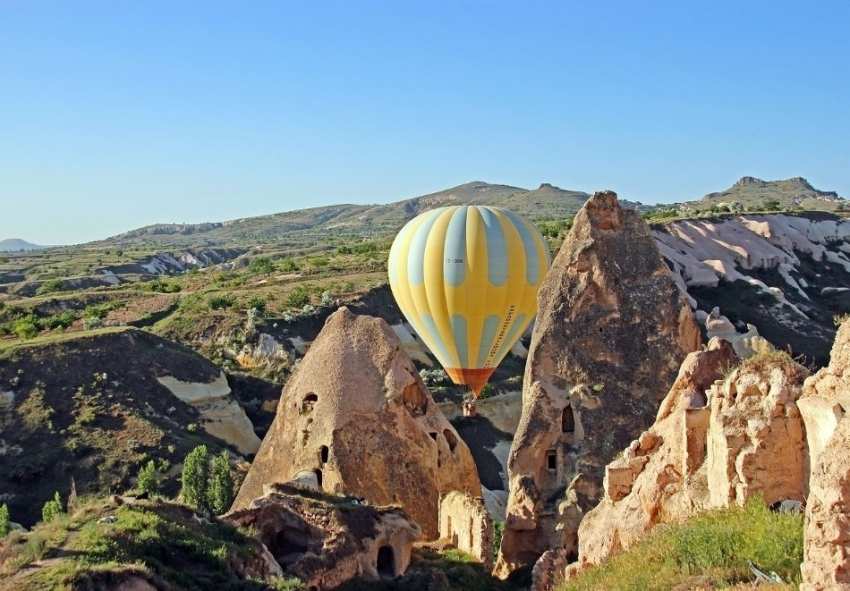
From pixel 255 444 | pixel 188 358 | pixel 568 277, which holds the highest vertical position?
pixel 568 277

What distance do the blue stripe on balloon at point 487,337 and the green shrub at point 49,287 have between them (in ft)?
155

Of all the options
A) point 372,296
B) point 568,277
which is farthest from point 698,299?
point 568,277

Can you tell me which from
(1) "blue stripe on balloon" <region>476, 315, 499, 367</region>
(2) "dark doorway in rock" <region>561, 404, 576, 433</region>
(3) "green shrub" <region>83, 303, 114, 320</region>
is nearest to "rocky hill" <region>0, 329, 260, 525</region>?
(1) "blue stripe on balloon" <region>476, 315, 499, 367</region>

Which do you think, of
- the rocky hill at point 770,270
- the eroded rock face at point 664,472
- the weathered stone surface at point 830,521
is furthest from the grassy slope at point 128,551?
the rocky hill at point 770,270

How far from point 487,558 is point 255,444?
1593 centimetres

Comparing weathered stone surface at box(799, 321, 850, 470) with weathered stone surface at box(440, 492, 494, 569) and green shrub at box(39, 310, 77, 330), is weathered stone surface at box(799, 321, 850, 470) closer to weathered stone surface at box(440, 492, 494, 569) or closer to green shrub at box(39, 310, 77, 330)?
weathered stone surface at box(440, 492, 494, 569)

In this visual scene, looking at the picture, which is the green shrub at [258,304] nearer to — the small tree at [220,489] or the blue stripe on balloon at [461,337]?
the blue stripe on balloon at [461,337]

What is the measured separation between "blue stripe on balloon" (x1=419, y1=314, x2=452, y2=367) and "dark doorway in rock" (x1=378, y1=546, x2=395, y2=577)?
12312 mm

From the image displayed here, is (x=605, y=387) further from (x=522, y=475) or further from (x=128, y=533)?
(x=128, y=533)

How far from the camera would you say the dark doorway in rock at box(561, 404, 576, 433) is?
13.5m

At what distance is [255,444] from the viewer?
1163 inches

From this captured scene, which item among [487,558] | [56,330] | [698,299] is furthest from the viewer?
[698,299]

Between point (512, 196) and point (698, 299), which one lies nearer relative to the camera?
point (698, 299)

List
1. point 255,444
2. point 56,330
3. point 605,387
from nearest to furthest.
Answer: point 605,387 < point 255,444 < point 56,330
